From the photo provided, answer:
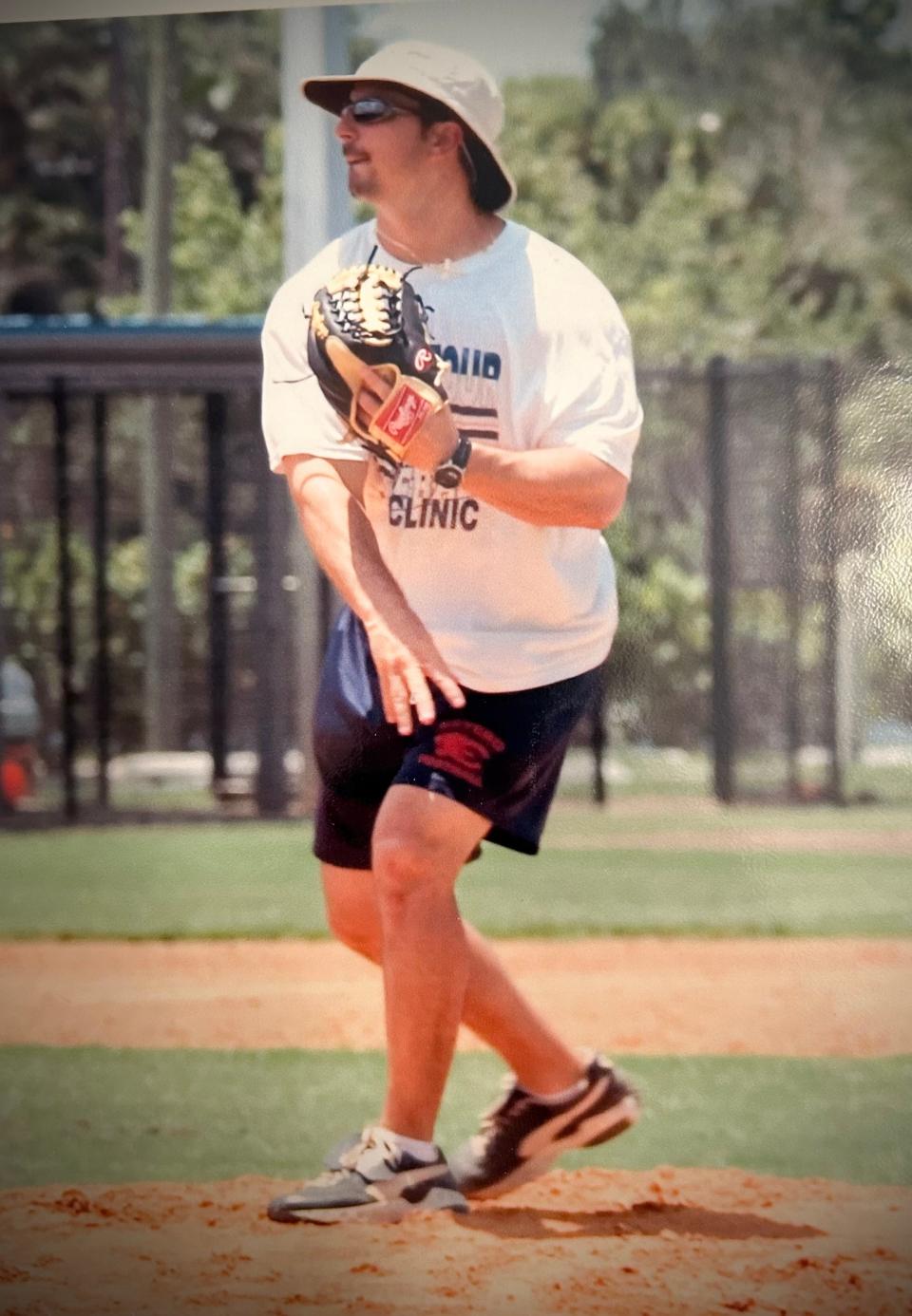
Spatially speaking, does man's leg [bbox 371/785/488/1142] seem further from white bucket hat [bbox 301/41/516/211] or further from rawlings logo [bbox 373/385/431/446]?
white bucket hat [bbox 301/41/516/211]

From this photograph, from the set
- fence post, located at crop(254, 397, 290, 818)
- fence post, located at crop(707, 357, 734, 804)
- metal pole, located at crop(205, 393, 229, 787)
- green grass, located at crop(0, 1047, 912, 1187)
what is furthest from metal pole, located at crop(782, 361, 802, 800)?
metal pole, located at crop(205, 393, 229, 787)

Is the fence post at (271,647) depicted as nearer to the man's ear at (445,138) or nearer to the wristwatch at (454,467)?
the wristwatch at (454,467)

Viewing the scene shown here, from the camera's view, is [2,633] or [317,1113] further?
[2,633]

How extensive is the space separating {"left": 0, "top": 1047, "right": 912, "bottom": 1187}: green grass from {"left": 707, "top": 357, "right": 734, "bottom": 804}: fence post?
61 cm

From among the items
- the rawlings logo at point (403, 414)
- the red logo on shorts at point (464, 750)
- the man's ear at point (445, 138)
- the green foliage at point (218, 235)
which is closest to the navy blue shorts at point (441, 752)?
the red logo on shorts at point (464, 750)

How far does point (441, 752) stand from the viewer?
3701 mm

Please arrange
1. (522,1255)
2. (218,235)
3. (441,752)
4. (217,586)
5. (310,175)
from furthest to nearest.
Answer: (217,586), (218,235), (310,175), (441,752), (522,1255)

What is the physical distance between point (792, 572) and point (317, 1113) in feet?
4.78

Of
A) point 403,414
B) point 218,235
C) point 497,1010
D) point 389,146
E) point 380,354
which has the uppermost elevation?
point 389,146

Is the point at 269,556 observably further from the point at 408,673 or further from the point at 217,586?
the point at 408,673

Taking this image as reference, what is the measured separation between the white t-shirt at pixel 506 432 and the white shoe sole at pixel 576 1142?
0.86 m

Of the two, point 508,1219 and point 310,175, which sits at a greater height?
point 310,175

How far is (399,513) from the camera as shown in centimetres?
381

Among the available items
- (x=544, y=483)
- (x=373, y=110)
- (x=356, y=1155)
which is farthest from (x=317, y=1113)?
(x=373, y=110)
